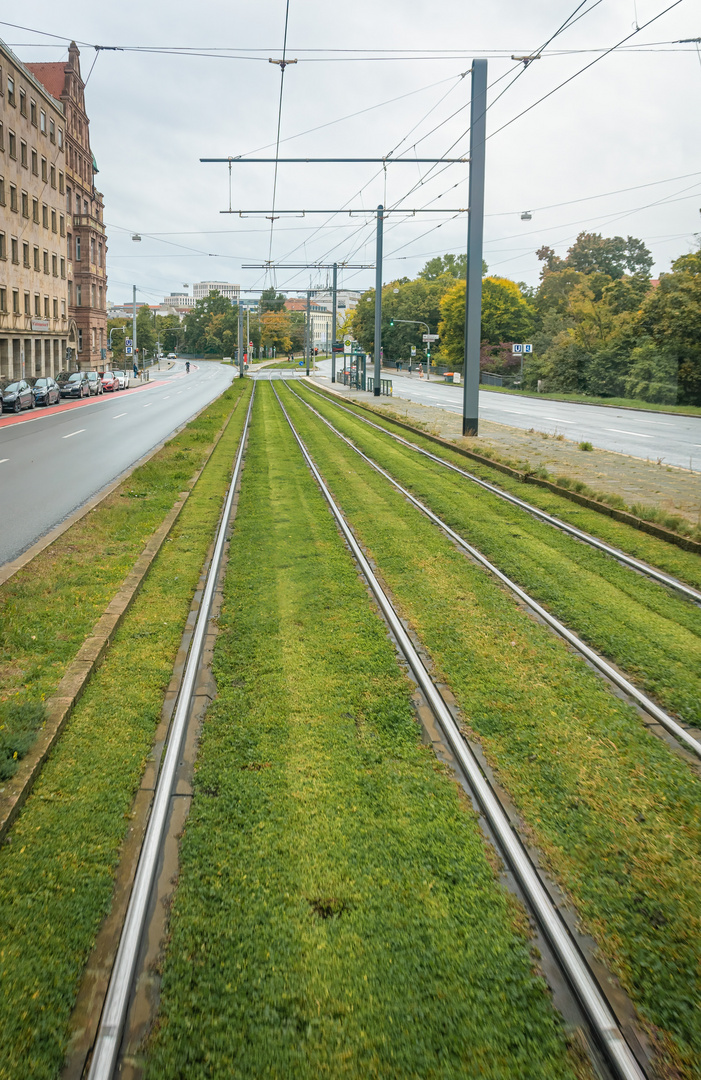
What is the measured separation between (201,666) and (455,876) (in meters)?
3.37

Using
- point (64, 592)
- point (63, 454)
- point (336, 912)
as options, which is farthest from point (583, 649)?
point (63, 454)

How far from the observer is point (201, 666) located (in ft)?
22.7

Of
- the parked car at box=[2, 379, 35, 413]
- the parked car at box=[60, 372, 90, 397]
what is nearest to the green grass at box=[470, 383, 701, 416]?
the parked car at box=[60, 372, 90, 397]

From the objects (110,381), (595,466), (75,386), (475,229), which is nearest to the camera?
(595,466)

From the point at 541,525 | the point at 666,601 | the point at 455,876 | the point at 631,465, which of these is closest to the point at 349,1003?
the point at 455,876

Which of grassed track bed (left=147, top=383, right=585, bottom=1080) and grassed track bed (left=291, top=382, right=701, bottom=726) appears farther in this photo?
grassed track bed (left=291, top=382, right=701, bottom=726)

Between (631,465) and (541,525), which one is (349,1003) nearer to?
(541,525)

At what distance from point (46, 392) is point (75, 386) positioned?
7.16m

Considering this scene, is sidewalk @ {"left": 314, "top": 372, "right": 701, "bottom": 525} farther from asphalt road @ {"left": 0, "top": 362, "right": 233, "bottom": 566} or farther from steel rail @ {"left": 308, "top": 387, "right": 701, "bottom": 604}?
asphalt road @ {"left": 0, "top": 362, "right": 233, "bottom": 566}

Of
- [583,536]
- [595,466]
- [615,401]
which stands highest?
[615,401]

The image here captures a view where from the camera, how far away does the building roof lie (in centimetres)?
6894

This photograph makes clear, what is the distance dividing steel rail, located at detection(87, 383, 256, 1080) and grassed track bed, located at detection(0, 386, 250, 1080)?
14 centimetres

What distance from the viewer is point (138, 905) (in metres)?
3.85

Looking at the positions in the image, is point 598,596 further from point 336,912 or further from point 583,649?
point 336,912
